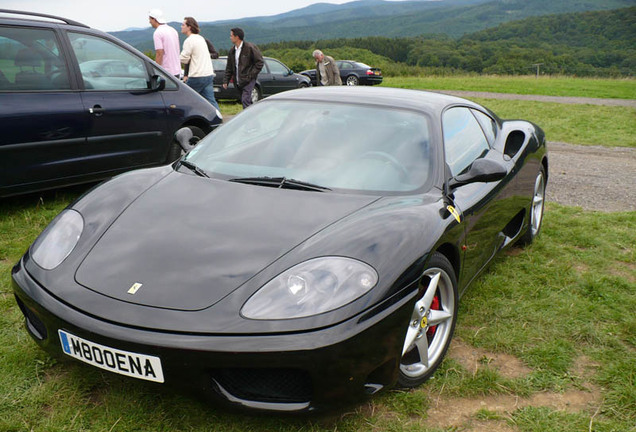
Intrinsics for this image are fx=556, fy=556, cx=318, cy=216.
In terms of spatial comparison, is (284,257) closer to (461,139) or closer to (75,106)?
(461,139)

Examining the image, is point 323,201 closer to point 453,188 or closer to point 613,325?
point 453,188

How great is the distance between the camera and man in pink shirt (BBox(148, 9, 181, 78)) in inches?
307

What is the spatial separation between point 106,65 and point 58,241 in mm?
3120

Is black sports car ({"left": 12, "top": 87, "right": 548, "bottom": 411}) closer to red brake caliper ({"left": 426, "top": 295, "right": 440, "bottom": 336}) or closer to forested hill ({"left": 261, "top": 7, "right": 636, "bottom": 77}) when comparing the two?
red brake caliper ({"left": 426, "top": 295, "right": 440, "bottom": 336})

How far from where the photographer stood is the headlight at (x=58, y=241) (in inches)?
88.4

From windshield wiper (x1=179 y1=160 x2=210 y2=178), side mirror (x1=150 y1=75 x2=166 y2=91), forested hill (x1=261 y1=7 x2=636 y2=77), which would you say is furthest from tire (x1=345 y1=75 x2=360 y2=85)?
forested hill (x1=261 y1=7 x2=636 y2=77)

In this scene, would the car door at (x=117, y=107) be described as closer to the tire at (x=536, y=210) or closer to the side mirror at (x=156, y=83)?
the side mirror at (x=156, y=83)

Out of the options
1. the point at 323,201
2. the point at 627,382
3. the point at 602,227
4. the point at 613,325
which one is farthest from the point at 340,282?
the point at 602,227

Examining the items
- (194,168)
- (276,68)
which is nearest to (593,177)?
(194,168)

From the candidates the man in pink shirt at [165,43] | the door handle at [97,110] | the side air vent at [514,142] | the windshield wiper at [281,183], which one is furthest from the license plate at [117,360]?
the man in pink shirt at [165,43]

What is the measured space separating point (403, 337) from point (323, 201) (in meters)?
0.72

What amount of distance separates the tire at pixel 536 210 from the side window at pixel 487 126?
1.96 ft

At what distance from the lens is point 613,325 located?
3.06 m

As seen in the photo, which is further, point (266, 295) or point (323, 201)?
point (323, 201)
